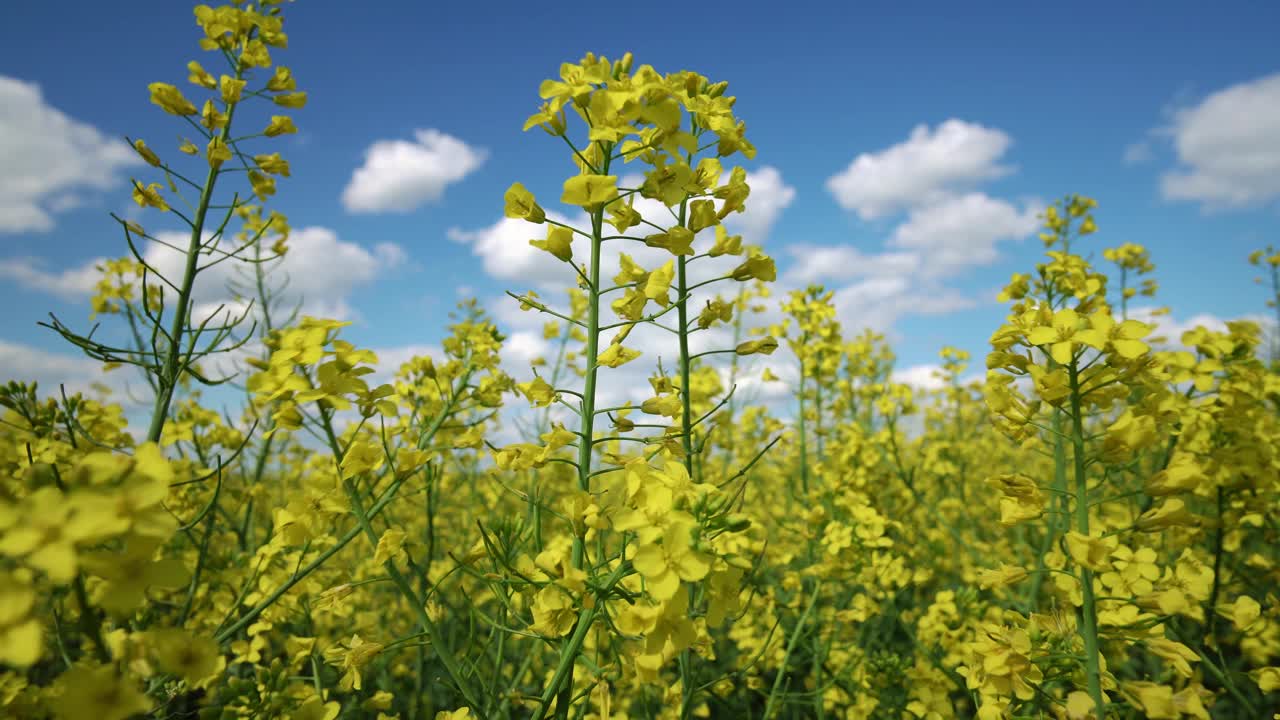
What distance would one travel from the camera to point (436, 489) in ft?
13.7

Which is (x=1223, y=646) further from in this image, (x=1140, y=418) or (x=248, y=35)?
(x=248, y=35)

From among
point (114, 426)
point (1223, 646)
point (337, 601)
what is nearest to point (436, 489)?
point (114, 426)

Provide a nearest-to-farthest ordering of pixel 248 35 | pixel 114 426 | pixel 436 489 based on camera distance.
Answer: pixel 248 35 < pixel 114 426 < pixel 436 489

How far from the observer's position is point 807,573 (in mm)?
3488

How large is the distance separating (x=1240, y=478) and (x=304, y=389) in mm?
4578

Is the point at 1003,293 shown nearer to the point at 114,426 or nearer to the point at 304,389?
the point at 304,389

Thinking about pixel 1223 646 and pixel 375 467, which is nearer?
pixel 375 467

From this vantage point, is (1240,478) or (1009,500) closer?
(1009,500)

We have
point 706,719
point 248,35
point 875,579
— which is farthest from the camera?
point 706,719

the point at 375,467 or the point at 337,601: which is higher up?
the point at 375,467

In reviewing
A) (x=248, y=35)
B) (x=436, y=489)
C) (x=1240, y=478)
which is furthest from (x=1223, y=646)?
(x=248, y=35)

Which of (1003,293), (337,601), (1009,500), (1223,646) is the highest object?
(1003,293)

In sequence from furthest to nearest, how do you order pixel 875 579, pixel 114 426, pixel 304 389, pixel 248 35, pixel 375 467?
pixel 875 579 < pixel 114 426 < pixel 248 35 < pixel 375 467 < pixel 304 389

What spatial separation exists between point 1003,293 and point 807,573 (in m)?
1.86
